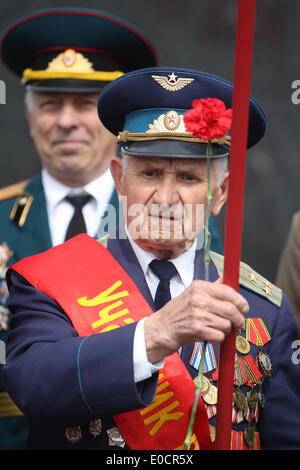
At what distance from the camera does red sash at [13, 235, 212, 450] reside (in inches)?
121

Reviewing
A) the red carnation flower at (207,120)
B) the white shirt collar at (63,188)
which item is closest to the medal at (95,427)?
the red carnation flower at (207,120)

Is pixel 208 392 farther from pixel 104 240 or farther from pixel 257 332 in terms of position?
pixel 104 240

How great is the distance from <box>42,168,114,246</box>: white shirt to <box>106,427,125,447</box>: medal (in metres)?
1.63

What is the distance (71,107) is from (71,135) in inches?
5.2

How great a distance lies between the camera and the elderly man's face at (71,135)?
4668 millimetres

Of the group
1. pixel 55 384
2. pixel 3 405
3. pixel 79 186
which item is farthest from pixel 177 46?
pixel 55 384


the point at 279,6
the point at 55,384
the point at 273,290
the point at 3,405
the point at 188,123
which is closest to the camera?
the point at 188,123

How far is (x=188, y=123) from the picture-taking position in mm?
2605

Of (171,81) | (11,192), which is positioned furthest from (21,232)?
(171,81)

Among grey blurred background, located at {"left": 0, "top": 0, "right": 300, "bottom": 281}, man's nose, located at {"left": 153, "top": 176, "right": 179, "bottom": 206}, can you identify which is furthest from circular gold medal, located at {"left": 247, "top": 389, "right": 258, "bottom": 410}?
grey blurred background, located at {"left": 0, "top": 0, "right": 300, "bottom": 281}

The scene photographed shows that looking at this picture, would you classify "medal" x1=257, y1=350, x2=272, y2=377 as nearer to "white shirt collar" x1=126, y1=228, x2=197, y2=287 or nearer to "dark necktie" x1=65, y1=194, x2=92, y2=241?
"white shirt collar" x1=126, y1=228, x2=197, y2=287

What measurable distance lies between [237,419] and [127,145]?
96 cm

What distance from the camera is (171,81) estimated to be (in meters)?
3.22

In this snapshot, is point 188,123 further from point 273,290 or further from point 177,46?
point 177,46
